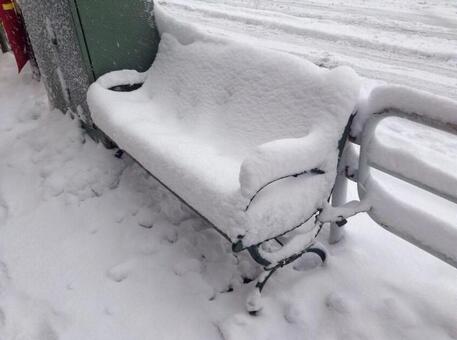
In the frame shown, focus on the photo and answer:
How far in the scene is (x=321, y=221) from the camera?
6.93 ft

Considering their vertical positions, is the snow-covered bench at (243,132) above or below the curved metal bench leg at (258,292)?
above

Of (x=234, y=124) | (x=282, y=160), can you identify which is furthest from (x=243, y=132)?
(x=282, y=160)

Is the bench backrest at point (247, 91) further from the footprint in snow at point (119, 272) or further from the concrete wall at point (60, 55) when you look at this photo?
the footprint in snow at point (119, 272)

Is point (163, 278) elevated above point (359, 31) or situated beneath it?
elevated above

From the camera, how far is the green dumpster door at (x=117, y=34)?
2936 mm

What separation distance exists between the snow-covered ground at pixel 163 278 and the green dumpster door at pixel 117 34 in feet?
2.93

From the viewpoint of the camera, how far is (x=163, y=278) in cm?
231

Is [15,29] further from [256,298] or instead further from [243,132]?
[256,298]

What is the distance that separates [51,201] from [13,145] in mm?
975

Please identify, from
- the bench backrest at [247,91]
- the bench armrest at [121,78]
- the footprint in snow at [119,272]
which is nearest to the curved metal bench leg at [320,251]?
the bench backrest at [247,91]

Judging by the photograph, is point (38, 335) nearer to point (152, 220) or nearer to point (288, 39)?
point (152, 220)

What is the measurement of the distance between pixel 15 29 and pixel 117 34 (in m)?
2.05

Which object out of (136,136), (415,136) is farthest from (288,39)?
(136,136)

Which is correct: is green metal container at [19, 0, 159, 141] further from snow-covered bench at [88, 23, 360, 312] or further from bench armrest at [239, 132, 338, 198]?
bench armrest at [239, 132, 338, 198]
